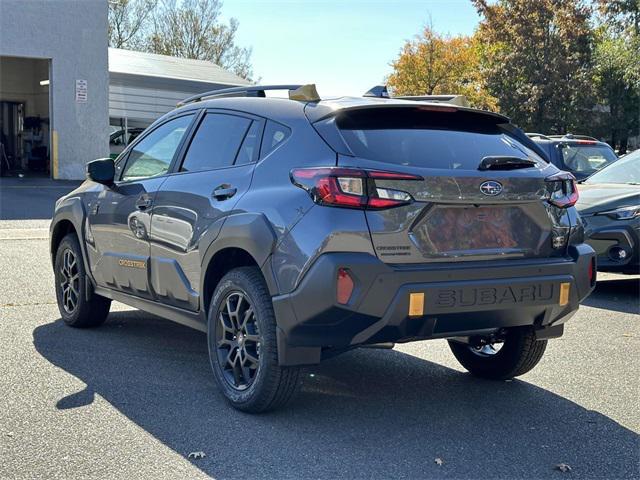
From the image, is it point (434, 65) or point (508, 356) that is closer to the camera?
point (508, 356)

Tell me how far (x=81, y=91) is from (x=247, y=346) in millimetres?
23021

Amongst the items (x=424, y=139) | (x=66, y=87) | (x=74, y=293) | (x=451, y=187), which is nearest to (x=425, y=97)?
(x=424, y=139)

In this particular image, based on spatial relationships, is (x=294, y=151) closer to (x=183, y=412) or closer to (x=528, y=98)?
(x=183, y=412)

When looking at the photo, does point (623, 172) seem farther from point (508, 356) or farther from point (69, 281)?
point (69, 281)

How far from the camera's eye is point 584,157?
11.8 m

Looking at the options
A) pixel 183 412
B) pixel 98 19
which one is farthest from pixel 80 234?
pixel 98 19

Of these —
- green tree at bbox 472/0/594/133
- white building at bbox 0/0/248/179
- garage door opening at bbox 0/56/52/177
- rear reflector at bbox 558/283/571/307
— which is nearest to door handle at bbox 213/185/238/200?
rear reflector at bbox 558/283/571/307

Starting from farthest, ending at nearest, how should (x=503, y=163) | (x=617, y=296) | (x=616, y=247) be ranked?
1. (x=617, y=296)
2. (x=616, y=247)
3. (x=503, y=163)

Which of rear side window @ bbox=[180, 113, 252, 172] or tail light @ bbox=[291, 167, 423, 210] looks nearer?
tail light @ bbox=[291, 167, 423, 210]

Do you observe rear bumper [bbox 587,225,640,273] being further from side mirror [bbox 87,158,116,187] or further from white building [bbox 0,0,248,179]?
white building [bbox 0,0,248,179]

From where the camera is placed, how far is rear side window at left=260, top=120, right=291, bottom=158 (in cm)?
461

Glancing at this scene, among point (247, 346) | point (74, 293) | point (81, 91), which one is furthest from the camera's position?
point (81, 91)

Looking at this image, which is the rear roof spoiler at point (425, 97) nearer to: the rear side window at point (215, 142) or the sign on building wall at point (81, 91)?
the rear side window at point (215, 142)

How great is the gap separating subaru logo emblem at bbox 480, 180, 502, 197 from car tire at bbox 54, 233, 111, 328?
353 centimetres
